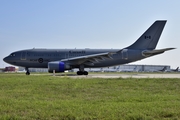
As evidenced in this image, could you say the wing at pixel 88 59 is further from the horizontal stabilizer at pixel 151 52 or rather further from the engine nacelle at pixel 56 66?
the horizontal stabilizer at pixel 151 52

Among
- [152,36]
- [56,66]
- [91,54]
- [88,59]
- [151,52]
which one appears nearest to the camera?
[56,66]

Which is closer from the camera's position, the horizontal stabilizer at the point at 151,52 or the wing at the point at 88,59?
the wing at the point at 88,59

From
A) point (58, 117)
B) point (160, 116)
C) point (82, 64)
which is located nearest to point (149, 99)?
point (160, 116)

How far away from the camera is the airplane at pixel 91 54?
30.3 m

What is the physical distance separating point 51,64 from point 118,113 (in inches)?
863

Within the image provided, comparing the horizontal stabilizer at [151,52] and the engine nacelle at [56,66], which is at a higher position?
the horizontal stabilizer at [151,52]

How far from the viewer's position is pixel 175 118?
5684 millimetres

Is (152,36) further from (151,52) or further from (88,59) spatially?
(88,59)

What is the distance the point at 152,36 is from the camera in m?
30.8

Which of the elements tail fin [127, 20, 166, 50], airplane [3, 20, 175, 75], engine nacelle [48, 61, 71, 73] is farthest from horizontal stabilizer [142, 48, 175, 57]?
engine nacelle [48, 61, 71, 73]

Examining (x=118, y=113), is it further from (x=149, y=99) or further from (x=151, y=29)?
(x=151, y=29)

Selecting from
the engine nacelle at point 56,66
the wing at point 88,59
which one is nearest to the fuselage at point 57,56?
the wing at point 88,59

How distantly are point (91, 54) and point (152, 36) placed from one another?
793 centimetres

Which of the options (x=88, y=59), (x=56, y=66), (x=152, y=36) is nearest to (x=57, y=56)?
(x=56, y=66)
